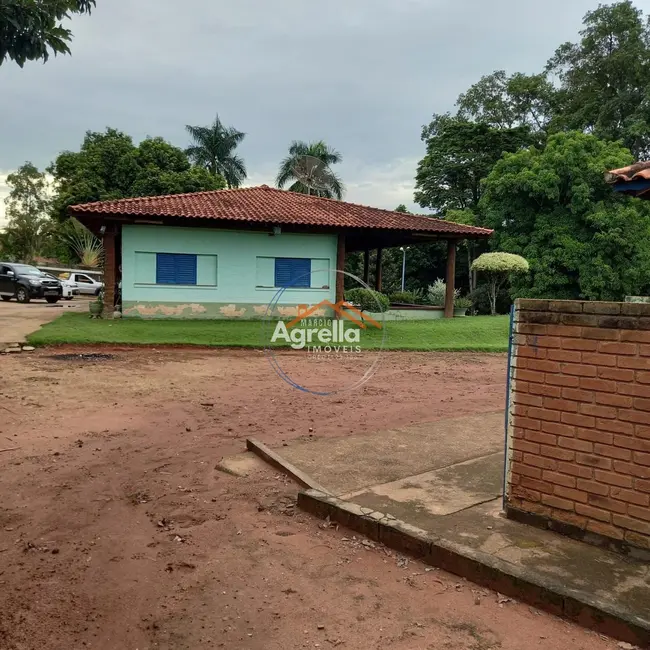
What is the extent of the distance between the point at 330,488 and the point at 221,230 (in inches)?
601

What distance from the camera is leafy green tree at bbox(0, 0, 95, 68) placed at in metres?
3.04

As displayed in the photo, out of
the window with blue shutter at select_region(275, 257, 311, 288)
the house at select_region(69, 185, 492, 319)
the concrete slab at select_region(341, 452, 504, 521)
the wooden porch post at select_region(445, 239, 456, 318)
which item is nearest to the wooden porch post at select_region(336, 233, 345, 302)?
the house at select_region(69, 185, 492, 319)

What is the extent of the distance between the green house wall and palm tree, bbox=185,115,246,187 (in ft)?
65.0

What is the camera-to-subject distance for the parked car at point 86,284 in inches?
1337

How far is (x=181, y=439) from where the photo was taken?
6.07m

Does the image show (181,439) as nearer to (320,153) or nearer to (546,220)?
(546,220)

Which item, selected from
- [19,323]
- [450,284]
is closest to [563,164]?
[450,284]

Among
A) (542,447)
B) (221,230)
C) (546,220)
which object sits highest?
(546,220)

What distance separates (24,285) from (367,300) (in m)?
16.0

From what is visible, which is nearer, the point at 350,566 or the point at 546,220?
the point at 350,566

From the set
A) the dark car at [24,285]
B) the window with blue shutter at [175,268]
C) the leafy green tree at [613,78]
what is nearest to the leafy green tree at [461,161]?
the leafy green tree at [613,78]

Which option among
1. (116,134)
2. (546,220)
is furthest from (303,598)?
(116,134)

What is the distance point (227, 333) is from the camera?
49.7 ft

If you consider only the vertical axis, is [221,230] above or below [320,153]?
below
